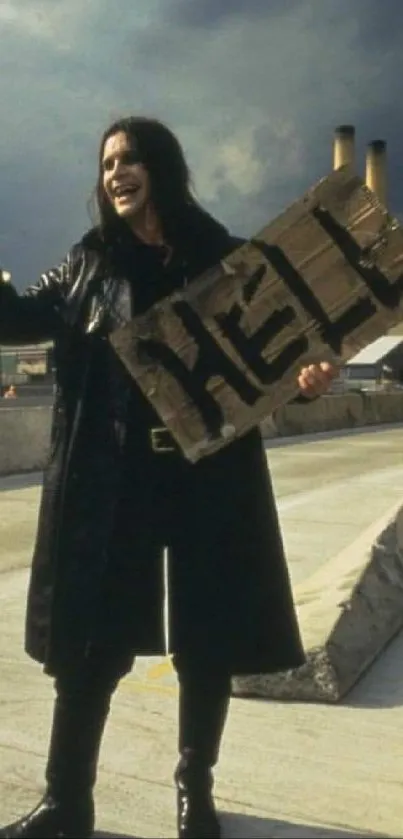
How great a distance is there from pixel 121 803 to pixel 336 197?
1657mm

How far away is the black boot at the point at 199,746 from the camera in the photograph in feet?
8.84

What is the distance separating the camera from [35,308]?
269cm

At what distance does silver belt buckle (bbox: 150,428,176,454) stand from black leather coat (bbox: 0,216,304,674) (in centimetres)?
2

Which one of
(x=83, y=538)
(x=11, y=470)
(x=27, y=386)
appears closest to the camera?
(x=83, y=538)

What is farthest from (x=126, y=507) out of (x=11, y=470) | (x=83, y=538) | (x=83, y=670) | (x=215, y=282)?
(x=11, y=470)

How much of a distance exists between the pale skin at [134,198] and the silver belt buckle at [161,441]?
1.07 ft

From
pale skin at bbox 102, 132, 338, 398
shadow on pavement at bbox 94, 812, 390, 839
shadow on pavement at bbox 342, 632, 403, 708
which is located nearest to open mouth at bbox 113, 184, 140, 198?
pale skin at bbox 102, 132, 338, 398

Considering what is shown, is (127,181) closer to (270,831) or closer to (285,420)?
(270,831)

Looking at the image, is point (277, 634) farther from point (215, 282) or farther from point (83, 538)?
point (215, 282)

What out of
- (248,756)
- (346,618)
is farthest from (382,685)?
(248,756)

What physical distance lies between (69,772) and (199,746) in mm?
318

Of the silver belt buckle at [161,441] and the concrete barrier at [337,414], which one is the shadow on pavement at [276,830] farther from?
the concrete barrier at [337,414]

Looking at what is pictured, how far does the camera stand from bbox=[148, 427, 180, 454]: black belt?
8.43ft

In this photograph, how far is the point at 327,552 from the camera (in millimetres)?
6633
